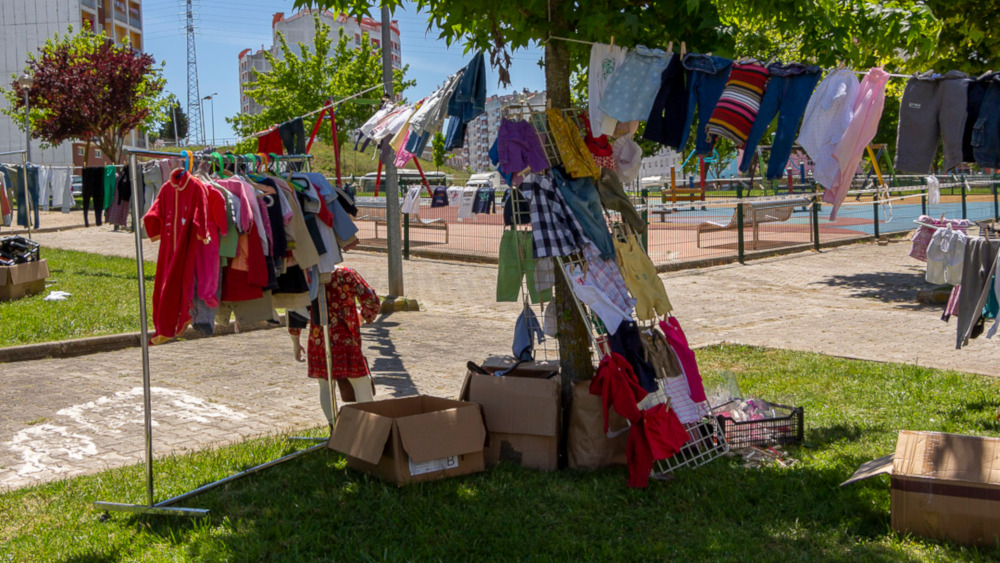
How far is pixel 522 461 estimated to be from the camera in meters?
5.61

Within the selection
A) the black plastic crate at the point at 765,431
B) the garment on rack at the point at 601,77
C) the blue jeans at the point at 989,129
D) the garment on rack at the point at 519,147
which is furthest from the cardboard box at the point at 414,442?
the blue jeans at the point at 989,129

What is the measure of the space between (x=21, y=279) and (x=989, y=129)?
1250 cm

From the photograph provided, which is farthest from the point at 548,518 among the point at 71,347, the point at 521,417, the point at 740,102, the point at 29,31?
the point at 29,31

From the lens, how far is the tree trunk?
5.89 meters

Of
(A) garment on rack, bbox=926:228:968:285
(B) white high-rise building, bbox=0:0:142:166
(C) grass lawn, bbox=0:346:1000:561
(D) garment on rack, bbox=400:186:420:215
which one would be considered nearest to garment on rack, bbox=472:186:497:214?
(D) garment on rack, bbox=400:186:420:215

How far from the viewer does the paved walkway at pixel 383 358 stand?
691 centimetres

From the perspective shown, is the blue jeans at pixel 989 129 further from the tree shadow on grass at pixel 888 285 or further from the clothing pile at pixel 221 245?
the tree shadow on grass at pixel 888 285

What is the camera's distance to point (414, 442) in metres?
5.15

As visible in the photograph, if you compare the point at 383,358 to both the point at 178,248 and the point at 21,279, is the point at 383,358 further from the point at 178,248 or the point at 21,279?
the point at 21,279

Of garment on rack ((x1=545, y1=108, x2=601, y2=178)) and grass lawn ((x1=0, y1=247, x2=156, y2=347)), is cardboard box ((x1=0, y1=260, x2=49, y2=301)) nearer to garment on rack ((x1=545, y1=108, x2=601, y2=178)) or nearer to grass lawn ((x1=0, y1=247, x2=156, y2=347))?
grass lawn ((x1=0, y1=247, x2=156, y2=347))

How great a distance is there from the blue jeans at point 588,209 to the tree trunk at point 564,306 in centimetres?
39

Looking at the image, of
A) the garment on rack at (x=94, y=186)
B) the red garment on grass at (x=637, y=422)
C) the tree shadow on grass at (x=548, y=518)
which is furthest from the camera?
the garment on rack at (x=94, y=186)

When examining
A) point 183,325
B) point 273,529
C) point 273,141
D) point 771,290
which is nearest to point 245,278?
point 183,325

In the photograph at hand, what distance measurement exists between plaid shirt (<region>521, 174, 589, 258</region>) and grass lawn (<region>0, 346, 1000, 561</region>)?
1.43 metres
